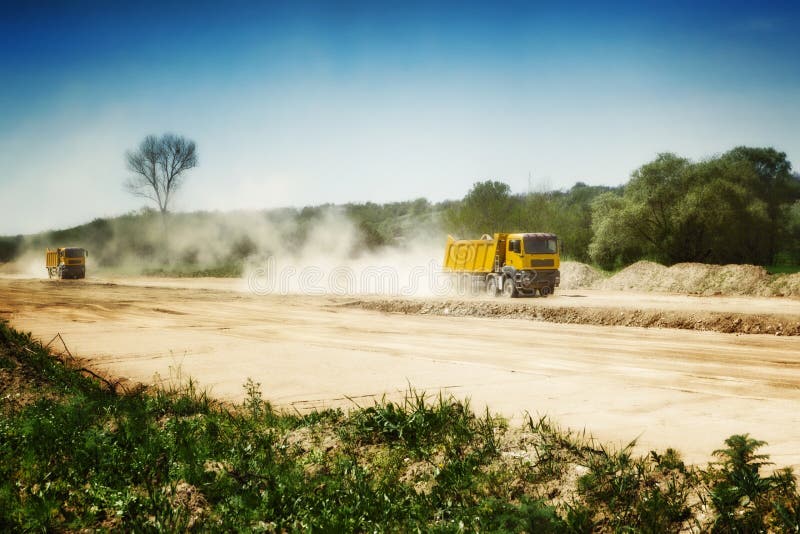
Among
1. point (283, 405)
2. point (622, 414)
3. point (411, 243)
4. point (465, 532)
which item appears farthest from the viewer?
point (411, 243)

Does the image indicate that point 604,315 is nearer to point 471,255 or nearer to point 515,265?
point 515,265

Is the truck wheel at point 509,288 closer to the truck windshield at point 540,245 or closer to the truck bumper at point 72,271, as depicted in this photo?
the truck windshield at point 540,245

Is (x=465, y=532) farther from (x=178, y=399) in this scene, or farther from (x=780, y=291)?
(x=780, y=291)

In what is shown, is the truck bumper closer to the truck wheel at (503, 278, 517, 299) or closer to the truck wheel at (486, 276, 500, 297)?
the truck wheel at (486, 276, 500, 297)

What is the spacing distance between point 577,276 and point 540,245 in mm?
11795

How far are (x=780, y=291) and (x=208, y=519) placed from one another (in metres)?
30.1

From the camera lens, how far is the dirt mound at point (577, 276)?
36312 millimetres

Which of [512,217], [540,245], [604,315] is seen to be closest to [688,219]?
[512,217]

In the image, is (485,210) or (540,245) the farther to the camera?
(485,210)

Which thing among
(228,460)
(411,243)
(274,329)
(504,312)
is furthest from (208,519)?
(411,243)

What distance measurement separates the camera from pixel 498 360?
12297mm

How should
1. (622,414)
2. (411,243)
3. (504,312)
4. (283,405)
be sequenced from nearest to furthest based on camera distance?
(622,414)
(283,405)
(504,312)
(411,243)

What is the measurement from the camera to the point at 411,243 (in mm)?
50031

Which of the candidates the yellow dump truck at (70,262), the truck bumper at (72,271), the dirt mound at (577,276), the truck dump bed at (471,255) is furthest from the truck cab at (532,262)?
the truck bumper at (72,271)
